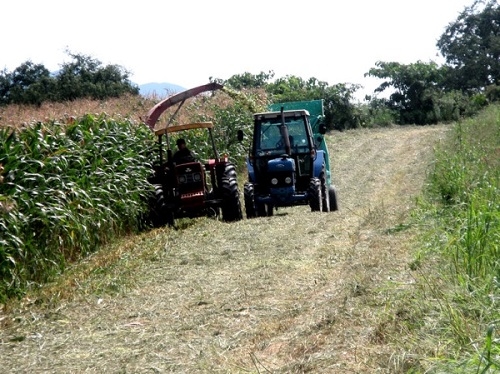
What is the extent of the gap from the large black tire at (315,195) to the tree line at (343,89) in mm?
18395

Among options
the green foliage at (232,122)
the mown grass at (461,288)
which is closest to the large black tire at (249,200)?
the mown grass at (461,288)

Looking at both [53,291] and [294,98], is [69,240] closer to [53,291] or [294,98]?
[53,291]

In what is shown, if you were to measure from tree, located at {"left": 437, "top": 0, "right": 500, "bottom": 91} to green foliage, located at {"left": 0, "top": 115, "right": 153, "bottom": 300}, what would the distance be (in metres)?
31.7

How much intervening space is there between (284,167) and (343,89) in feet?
70.1

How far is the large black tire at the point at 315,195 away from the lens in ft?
40.7

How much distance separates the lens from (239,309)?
648 centimetres

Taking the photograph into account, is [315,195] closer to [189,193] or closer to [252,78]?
[189,193]

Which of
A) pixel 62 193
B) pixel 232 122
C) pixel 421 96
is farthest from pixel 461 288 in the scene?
pixel 421 96

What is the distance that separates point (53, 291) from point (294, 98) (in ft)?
79.2

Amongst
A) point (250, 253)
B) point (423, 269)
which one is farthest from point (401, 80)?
point (423, 269)

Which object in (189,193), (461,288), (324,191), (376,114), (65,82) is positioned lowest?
(324,191)

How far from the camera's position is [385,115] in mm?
36125

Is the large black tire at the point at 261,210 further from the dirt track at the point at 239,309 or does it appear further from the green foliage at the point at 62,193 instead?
the green foliage at the point at 62,193

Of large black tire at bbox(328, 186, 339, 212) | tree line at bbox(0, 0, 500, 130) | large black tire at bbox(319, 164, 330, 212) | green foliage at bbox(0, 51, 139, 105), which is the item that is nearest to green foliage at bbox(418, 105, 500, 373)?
large black tire at bbox(319, 164, 330, 212)
